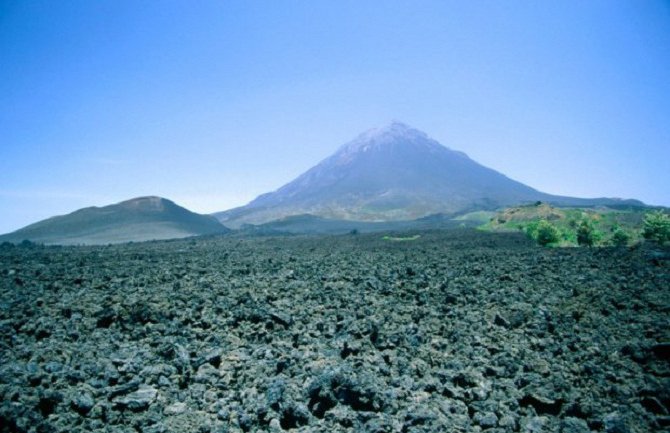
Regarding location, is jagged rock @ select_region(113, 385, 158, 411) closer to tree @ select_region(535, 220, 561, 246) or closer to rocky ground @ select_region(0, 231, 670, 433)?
rocky ground @ select_region(0, 231, 670, 433)

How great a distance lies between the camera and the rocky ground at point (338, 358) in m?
4.22

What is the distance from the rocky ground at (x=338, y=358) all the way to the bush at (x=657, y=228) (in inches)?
807

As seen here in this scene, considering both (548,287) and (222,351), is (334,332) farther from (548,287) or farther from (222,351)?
(548,287)

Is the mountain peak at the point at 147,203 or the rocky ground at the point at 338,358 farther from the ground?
the mountain peak at the point at 147,203

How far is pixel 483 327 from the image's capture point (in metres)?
7.42

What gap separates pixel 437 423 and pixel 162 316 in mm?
6068

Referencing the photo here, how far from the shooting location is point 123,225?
258ft

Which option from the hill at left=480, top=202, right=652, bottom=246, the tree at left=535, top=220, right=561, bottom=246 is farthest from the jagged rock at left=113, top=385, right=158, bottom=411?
the hill at left=480, top=202, right=652, bottom=246

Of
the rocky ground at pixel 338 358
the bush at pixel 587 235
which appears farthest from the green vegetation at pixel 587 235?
the rocky ground at pixel 338 358

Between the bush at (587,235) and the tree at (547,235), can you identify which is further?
the bush at (587,235)

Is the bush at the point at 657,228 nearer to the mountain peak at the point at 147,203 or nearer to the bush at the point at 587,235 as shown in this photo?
the bush at the point at 587,235

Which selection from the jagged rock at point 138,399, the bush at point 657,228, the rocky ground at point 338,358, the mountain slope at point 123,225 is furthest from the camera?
the mountain slope at point 123,225

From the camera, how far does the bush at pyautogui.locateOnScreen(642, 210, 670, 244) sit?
2595 cm

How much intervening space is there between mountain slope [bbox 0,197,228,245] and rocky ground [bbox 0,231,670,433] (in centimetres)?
5878
